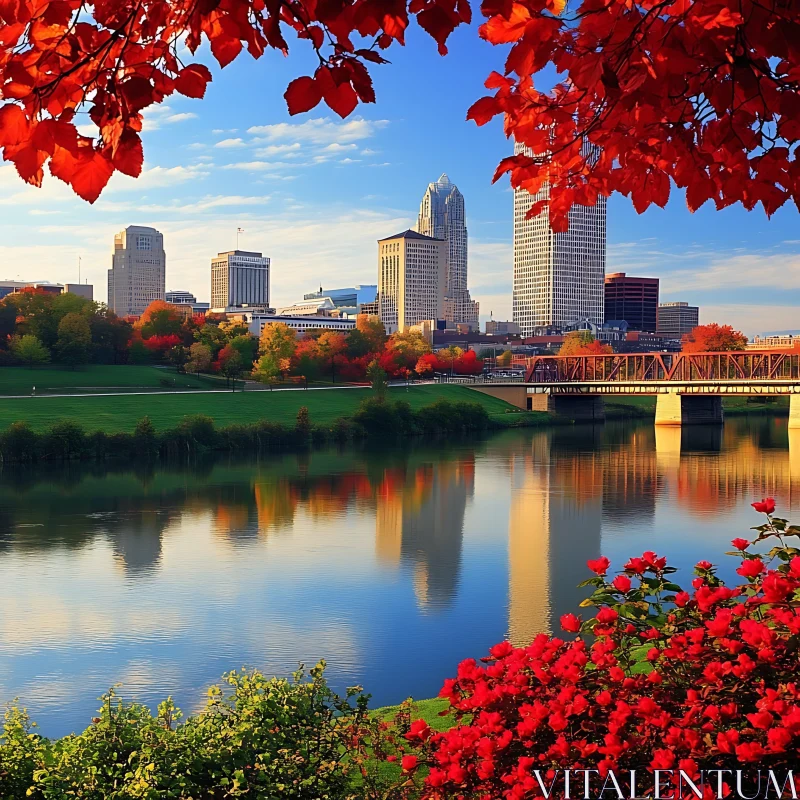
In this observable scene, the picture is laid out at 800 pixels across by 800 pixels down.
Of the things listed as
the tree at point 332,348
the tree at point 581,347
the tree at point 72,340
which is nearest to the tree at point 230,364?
the tree at point 332,348

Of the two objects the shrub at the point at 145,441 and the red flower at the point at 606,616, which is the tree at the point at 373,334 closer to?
the shrub at the point at 145,441

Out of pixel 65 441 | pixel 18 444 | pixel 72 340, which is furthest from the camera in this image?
pixel 72 340

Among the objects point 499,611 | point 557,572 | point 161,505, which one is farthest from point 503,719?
point 161,505

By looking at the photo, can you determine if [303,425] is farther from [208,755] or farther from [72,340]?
[208,755]

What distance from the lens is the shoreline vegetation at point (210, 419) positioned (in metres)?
49.7

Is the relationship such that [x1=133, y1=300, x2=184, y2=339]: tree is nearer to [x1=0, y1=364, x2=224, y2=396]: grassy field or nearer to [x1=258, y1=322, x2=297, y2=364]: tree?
[x1=0, y1=364, x2=224, y2=396]: grassy field

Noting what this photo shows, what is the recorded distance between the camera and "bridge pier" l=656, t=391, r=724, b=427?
8375 cm

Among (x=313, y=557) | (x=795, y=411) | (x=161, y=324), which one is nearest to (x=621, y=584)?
(x=313, y=557)

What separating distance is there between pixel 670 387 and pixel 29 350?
5663 centimetres

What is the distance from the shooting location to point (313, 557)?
25.9 m

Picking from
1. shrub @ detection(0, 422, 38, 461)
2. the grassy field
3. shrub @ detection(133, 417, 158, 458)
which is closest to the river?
shrub @ detection(0, 422, 38, 461)

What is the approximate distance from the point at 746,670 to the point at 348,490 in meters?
34.0

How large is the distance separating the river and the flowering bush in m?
8.79

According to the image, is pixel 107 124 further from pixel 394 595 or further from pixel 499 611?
pixel 394 595
